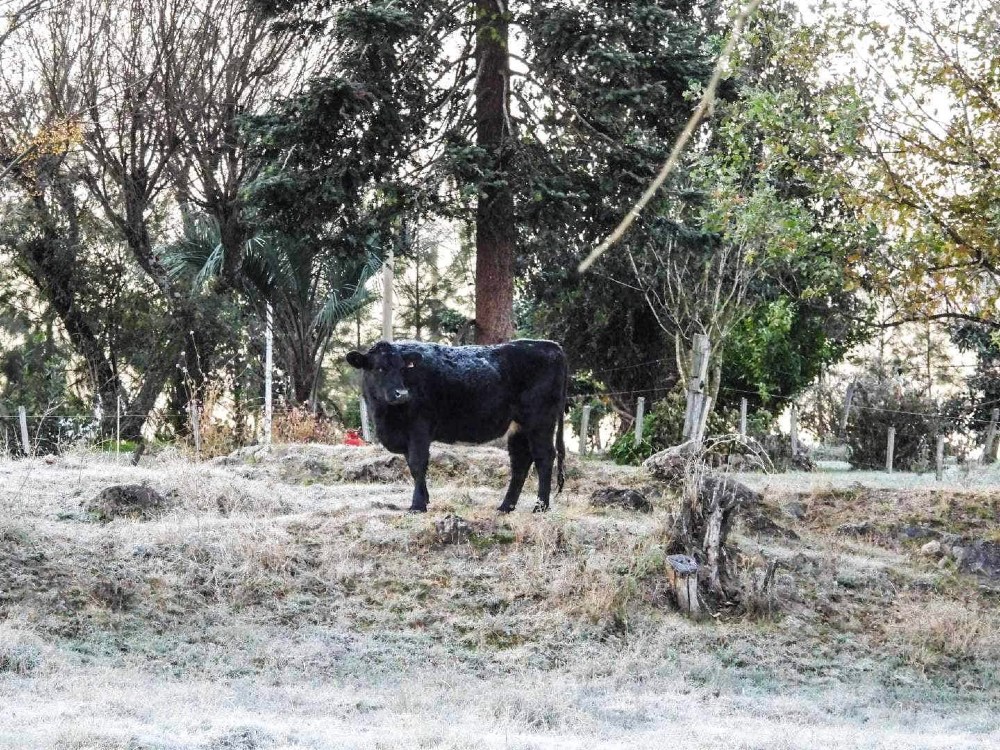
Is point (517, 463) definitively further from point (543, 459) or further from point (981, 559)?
point (981, 559)

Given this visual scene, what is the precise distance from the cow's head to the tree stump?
10.3 ft

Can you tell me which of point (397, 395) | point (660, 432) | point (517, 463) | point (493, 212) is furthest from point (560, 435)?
point (660, 432)

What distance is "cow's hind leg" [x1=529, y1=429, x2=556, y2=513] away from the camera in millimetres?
13047

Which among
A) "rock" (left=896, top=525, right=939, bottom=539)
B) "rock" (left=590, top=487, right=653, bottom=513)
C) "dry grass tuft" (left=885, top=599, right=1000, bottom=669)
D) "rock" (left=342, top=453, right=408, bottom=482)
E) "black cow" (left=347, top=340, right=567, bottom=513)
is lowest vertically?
"dry grass tuft" (left=885, top=599, right=1000, bottom=669)

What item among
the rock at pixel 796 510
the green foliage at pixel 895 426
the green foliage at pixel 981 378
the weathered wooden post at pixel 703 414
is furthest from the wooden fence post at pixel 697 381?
the rock at pixel 796 510

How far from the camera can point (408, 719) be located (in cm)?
798

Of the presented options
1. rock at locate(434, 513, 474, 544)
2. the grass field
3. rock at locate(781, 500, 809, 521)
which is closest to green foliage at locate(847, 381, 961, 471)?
rock at locate(781, 500, 809, 521)

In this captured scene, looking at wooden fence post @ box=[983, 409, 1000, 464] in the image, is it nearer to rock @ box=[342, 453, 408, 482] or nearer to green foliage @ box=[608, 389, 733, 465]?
green foliage @ box=[608, 389, 733, 465]

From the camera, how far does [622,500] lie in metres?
14.2

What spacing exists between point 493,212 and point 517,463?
6022 millimetres

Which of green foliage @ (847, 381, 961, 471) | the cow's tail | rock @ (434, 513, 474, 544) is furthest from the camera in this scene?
green foliage @ (847, 381, 961, 471)

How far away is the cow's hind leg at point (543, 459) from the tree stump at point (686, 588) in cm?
227

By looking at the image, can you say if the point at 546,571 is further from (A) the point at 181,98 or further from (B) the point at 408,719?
(A) the point at 181,98

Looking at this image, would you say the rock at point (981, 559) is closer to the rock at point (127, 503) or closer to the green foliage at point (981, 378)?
the rock at point (127, 503)
